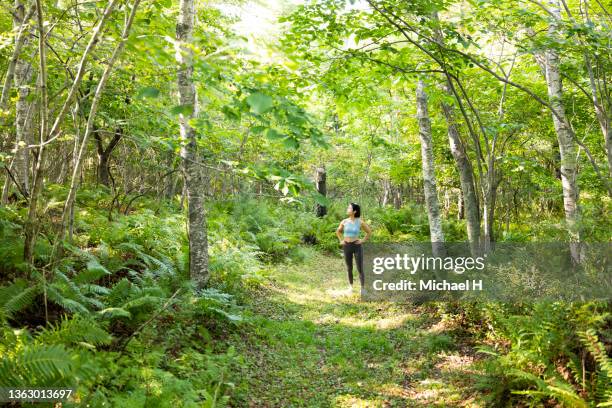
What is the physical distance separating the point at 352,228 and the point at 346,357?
10.0 ft

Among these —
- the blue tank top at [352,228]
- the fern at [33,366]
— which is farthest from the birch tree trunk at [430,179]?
the fern at [33,366]

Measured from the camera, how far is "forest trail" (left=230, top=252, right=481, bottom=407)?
187 inches

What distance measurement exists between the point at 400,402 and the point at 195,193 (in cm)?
408

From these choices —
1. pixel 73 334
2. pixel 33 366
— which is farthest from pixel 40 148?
pixel 33 366

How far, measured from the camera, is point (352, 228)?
27.8ft

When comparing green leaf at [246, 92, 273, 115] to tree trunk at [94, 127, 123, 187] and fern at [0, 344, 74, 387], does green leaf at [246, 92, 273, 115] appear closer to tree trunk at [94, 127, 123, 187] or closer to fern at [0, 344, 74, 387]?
fern at [0, 344, 74, 387]

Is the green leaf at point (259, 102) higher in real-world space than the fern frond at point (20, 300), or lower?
higher

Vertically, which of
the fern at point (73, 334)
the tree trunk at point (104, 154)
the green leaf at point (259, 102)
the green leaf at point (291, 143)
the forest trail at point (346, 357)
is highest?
the tree trunk at point (104, 154)

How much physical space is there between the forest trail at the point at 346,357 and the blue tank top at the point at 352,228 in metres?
1.33

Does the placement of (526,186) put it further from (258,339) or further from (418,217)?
(258,339)

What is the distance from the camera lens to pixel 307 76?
5883 mm

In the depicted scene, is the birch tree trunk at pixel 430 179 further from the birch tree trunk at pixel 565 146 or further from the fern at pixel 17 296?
the fern at pixel 17 296

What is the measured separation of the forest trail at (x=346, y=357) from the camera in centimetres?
476

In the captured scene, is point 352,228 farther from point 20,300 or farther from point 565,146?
point 20,300
